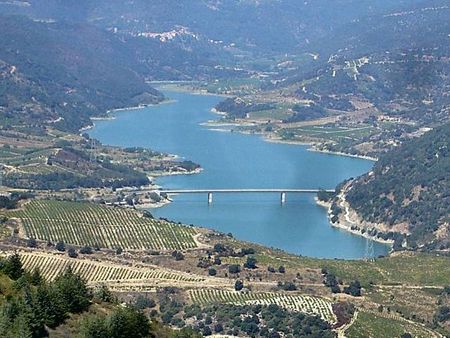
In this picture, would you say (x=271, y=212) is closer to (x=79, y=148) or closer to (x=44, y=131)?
(x=79, y=148)

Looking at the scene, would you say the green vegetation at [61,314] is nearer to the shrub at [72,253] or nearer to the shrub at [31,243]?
the shrub at [72,253]

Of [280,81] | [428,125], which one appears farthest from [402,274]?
[280,81]

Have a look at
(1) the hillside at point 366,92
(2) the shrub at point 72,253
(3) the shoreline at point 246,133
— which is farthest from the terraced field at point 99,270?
(1) the hillside at point 366,92

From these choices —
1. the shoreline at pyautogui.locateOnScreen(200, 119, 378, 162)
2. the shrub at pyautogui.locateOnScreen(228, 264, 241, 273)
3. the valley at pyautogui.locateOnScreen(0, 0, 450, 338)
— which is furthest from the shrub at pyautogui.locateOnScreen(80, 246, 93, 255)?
the shoreline at pyautogui.locateOnScreen(200, 119, 378, 162)

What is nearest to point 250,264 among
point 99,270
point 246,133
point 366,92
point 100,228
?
point 99,270

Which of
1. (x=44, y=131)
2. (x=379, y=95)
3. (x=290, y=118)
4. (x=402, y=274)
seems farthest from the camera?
(x=379, y=95)

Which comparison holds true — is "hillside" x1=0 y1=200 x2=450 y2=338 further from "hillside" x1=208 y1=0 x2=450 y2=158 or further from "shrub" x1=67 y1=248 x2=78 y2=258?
"hillside" x1=208 y1=0 x2=450 y2=158
